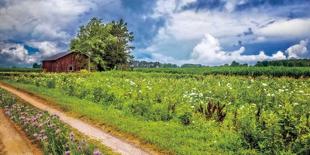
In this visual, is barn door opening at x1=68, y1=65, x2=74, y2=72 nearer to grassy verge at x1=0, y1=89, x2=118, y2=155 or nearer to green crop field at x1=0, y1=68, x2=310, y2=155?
green crop field at x1=0, y1=68, x2=310, y2=155

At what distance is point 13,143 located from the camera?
16438mm

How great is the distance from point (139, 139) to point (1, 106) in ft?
46.1

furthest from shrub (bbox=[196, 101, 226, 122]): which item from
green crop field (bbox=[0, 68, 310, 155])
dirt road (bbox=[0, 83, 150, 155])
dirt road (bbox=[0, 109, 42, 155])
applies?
dirt road (bbox=[0, 109, 42, 155])

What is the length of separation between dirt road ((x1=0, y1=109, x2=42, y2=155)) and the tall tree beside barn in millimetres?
59676

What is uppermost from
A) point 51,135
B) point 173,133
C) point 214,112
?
point 214,112

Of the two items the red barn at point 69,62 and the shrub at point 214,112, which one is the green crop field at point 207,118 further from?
the red barn at point 69,62

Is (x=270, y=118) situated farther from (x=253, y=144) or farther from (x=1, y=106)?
(x=1, y=106)

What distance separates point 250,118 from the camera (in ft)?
49.2

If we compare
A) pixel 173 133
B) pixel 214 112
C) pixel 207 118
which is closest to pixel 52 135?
pixel 173 133

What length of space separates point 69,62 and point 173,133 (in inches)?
2541

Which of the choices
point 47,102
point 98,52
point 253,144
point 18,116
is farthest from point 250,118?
point 98,52

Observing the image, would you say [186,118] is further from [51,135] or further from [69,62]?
[69,62]

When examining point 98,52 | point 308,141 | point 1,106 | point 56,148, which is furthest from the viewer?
point 98,52

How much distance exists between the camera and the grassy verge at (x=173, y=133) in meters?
13.1
